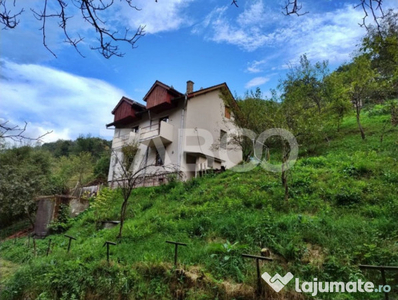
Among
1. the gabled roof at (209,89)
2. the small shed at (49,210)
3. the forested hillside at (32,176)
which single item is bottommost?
the small shed at (49,210)

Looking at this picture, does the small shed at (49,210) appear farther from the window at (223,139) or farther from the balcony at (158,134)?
the window at (223,139)

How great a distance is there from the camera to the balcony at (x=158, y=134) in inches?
623

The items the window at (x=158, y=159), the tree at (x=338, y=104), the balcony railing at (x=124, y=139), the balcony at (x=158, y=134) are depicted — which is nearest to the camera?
the tree at (x=338, y=104)

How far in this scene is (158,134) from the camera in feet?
51.6

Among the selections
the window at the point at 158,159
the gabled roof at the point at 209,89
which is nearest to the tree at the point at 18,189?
the window at the point at 158,159

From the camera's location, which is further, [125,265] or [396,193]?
[396,193]

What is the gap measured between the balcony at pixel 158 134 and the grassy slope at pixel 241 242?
662 cm

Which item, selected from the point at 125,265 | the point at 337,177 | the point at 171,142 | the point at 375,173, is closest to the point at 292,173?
the point at 337,177

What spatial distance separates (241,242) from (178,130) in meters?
11.2

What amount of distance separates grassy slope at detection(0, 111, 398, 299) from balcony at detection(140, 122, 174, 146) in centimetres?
662

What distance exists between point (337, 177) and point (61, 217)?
44.1 feet

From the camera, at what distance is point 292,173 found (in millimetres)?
10242

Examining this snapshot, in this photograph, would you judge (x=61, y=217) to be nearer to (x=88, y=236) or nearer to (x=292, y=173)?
(x=88, y=236)

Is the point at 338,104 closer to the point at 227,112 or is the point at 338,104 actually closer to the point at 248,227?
the point at 227,112
